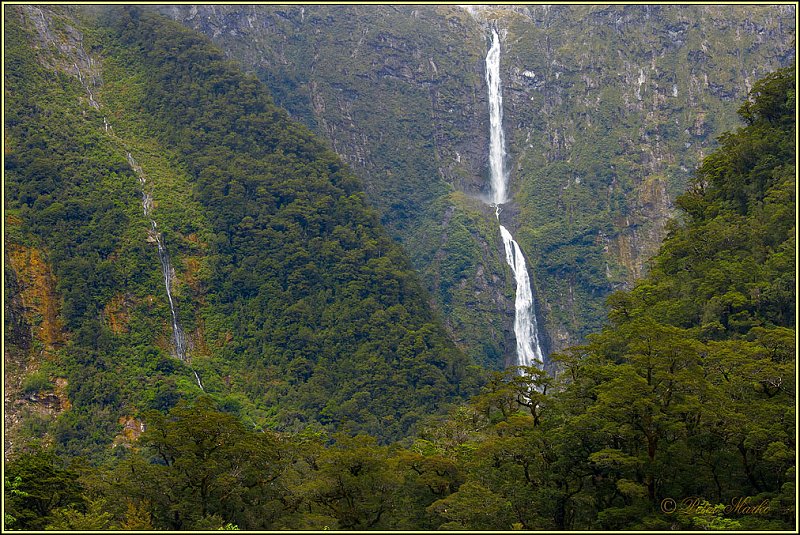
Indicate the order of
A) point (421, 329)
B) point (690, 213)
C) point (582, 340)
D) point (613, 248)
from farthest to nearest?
1. point (613, 248)
2. point (582, 340)
3. point (421, 329)
4. point (690, 213)

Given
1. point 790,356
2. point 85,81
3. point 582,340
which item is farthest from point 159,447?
point 582,340

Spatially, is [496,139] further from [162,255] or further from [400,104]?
[162,255]

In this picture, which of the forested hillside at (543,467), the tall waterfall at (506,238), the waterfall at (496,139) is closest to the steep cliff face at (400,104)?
the waterfall at (496,139)

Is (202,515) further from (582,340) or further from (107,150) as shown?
(582,340)

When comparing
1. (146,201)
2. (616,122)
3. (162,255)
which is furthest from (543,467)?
(616,122)

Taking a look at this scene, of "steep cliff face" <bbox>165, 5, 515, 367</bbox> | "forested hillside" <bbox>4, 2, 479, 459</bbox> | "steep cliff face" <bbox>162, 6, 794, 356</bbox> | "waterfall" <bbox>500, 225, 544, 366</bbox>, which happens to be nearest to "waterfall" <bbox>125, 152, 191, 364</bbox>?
"forested hillside" <bbox>4, 2, 479, 459</bbox>
